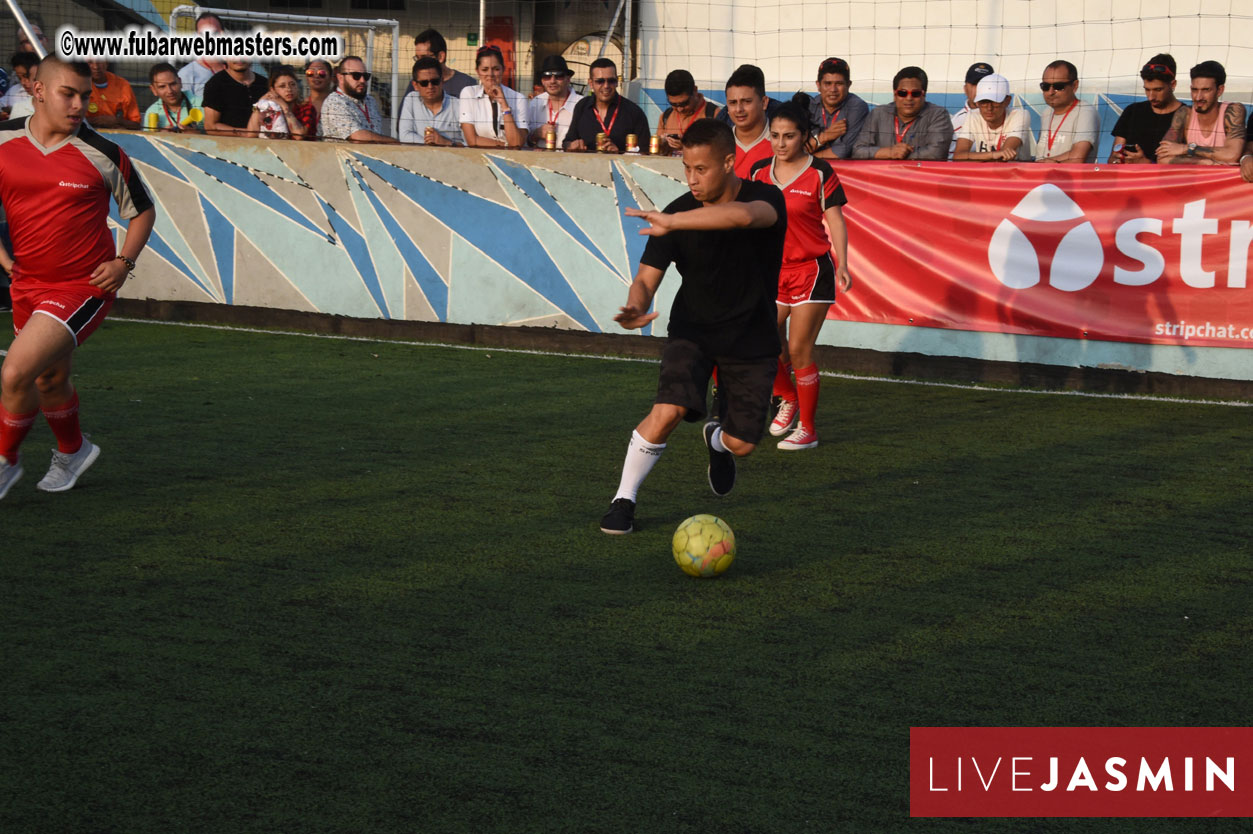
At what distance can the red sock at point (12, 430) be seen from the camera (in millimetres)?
6641

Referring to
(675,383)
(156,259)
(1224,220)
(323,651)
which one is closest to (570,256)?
(156,259)

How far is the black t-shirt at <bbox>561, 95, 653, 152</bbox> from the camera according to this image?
39.6ft

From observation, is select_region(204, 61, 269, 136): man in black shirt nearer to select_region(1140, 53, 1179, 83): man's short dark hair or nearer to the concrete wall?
the concrete wall

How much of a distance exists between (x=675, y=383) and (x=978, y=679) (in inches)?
87.6

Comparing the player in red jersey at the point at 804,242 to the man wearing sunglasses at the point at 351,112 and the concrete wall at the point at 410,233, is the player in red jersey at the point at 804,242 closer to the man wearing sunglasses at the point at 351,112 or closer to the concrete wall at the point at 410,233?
the concrete wall at the point at 410,233

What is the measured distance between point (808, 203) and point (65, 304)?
4.16m

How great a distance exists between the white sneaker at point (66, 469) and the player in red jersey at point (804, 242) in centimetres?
386

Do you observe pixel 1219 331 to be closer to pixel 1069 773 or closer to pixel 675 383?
pixel 675 383

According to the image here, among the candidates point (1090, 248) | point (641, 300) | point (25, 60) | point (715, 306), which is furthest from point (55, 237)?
point (25, 60)

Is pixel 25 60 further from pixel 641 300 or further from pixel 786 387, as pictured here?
pixel 641 300

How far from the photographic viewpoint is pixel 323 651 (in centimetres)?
467

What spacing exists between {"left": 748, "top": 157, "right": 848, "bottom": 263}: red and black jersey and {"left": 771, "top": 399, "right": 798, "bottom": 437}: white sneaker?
0.98 metres

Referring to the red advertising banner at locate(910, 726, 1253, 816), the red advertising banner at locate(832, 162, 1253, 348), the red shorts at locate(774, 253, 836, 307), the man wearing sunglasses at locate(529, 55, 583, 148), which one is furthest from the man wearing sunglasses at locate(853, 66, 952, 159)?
the red advertising banner at locate(910, 726, 1253, 816)

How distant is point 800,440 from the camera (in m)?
8.39
